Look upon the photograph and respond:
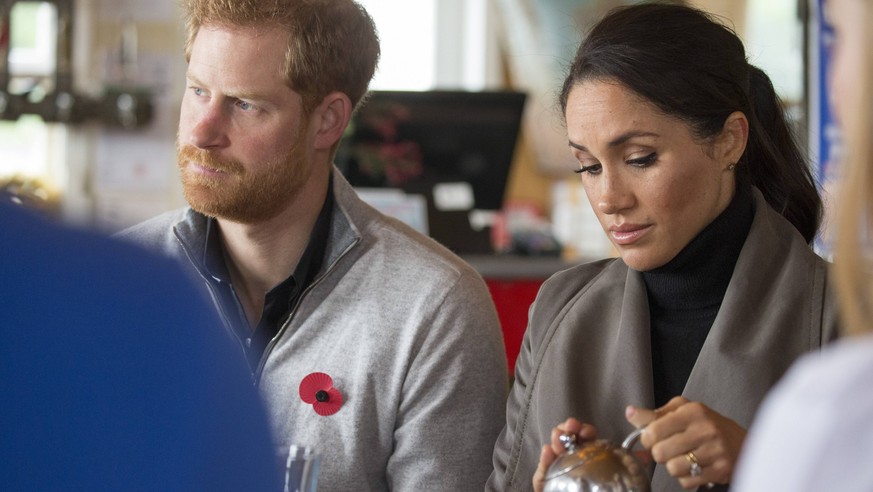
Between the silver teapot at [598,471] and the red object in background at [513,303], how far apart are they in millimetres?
2232

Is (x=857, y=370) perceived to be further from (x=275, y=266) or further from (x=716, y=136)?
(x=275, y=266)

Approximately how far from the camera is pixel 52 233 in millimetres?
537

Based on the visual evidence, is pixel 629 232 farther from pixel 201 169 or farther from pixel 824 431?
pixel 824 431

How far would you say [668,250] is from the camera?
1441 mm

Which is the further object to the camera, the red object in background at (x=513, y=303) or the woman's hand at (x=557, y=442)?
the red object in background at (x=513, y=303)

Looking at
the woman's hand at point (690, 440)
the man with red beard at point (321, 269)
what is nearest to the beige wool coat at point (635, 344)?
the man with red beard at point (321, 269)

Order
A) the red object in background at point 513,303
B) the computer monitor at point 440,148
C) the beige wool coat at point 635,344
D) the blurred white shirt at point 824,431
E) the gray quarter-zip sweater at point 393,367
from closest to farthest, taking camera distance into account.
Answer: the blurred white shirt at point 824,431
the beige wool coat at point 635,344
the gray quarter-zip sweater at point 393,367
the red object in background at point 513,303
the computer monitor at point 440,148

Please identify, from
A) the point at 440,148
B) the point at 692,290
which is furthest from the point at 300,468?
the point at 440,148

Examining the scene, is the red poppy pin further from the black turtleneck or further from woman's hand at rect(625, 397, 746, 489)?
woman's hand at rect(625, 397, 746, 489)

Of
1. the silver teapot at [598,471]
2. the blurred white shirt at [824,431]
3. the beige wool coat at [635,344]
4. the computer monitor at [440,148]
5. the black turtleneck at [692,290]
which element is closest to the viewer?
the blurred white shirt at [824,431]

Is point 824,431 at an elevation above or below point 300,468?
above

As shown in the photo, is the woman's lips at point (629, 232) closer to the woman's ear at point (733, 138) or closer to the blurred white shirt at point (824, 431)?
the woman's ear at point (733, 138)

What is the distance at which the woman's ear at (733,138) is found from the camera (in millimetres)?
1464

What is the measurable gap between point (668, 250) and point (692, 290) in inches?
2.8
